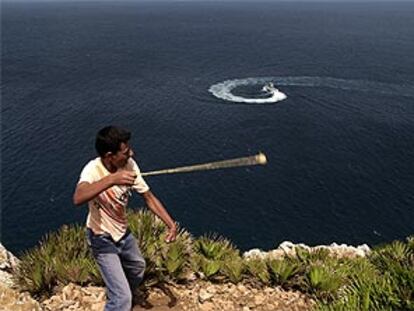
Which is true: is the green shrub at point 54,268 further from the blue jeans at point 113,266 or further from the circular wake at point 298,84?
the circular wake at point 298,84

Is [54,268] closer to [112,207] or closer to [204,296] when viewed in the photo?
[204,296]

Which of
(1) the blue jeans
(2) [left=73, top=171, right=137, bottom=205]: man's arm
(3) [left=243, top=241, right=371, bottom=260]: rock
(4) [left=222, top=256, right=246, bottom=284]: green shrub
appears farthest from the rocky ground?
(2) [left=73, top=171, right=137, bottom=205]: man's arm

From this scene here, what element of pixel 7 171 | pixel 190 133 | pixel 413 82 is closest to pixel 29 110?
pixel 7 171

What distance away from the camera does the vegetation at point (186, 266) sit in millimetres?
9008

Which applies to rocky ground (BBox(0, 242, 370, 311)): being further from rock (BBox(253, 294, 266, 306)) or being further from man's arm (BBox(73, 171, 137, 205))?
man's arm (BBox(73, 171, 137, 205))

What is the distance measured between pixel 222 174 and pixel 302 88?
106ft

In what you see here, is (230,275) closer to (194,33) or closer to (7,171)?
(7,171)

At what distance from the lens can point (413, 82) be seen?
251 ft

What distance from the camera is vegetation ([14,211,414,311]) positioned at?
9.01 m

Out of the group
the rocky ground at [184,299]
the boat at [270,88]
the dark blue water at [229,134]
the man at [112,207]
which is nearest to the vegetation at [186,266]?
the rocky ground at [184,299]

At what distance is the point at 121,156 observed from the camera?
6684 millimetres

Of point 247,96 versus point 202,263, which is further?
point 247,96

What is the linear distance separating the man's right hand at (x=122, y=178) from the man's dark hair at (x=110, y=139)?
446mm

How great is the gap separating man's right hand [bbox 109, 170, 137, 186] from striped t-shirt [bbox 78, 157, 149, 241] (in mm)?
488
